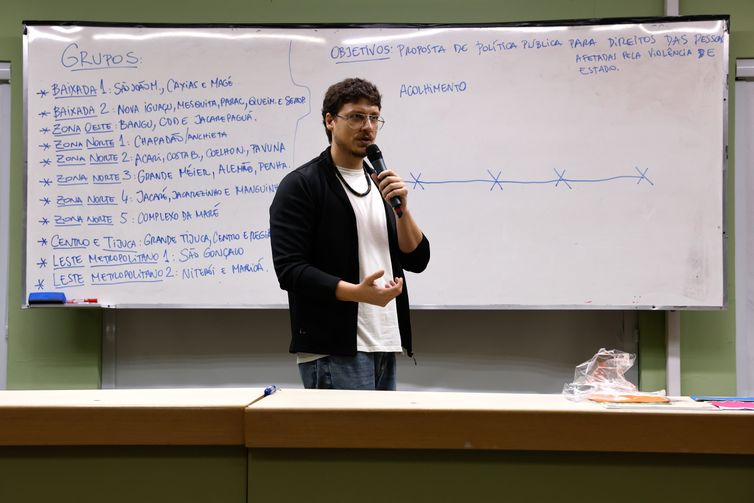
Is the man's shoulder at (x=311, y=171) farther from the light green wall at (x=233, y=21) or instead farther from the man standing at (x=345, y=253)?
the light green wall at (x=233, y=21)

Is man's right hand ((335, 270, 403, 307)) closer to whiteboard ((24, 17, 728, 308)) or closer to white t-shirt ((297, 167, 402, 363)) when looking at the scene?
white t-shirt ((297, 167, 402, 363))

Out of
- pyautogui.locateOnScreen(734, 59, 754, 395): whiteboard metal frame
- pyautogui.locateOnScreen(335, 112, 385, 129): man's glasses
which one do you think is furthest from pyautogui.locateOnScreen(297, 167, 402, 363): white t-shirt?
pyautogui.locateOnScreen(734, 59, 754, 395): whiteboard metal frame

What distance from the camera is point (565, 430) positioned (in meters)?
0.96

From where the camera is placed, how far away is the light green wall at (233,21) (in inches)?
108

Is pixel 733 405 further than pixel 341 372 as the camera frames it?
No

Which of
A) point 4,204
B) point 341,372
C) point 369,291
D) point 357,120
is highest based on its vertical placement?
point 357,120

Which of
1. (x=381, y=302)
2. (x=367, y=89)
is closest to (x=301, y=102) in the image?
(x=367, y=89)

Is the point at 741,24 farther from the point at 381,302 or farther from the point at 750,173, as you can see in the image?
the point at 381,302

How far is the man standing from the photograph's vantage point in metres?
1.67

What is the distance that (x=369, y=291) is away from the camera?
154cm

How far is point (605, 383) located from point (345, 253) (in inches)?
26.7

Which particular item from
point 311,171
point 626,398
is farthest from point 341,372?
point 626,398

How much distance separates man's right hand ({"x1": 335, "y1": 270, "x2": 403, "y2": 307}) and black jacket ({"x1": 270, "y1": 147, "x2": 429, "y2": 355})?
44mm

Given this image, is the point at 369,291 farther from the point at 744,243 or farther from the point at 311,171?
the point at 744,243
